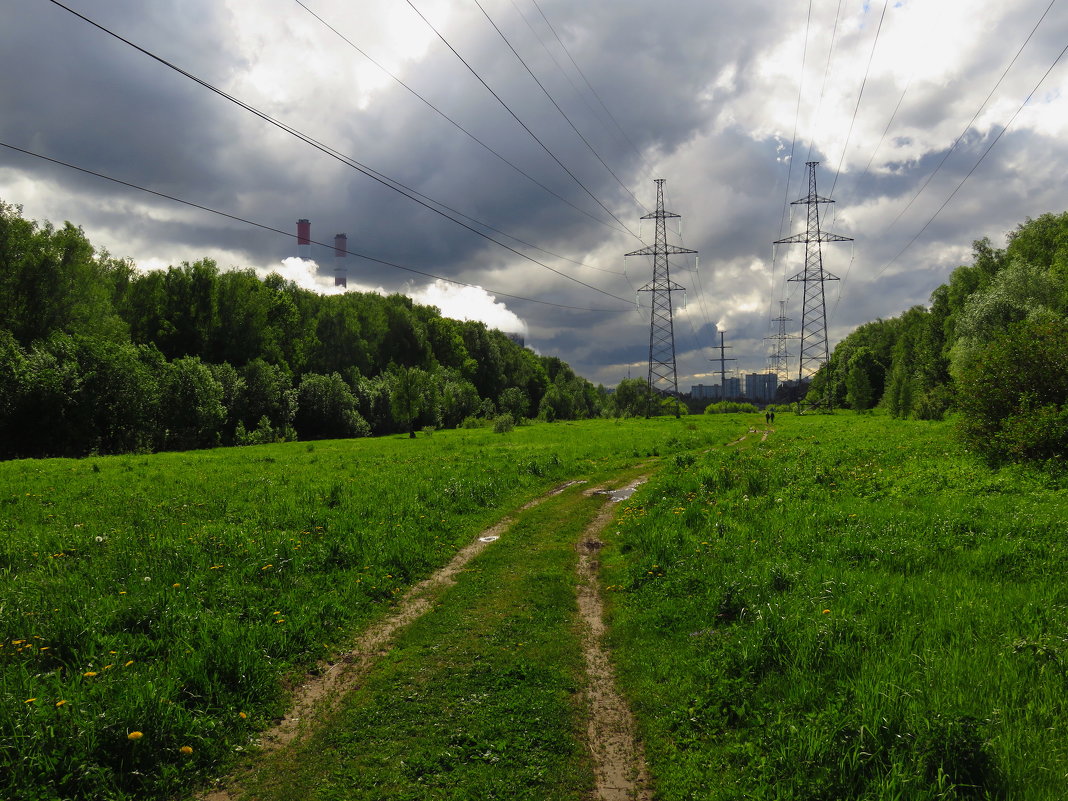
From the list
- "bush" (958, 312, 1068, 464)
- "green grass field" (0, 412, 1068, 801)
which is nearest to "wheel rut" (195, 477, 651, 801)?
"green grass field" (0, 412, 1068, 801)

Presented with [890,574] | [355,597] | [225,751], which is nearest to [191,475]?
[355,597]

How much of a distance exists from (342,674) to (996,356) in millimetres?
23112

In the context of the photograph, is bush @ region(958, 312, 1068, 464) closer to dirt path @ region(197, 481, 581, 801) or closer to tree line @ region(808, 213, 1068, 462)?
tree line @ region(808, 213, 1068, 462)

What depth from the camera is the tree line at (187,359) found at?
43500 millimetres

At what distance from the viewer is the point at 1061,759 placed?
4246 mm

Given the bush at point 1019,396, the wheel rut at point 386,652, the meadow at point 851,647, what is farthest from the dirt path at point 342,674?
the bush at point 1019,396

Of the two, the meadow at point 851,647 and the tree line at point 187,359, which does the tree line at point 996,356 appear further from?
the tree line at point 187,359

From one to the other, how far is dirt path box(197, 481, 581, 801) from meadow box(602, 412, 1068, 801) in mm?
3439

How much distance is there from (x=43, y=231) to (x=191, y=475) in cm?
4884

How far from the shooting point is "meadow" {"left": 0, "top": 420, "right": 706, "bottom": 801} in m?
4.93

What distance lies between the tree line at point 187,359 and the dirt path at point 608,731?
5242cm

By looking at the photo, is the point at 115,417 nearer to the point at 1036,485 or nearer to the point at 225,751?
the point at 225,751

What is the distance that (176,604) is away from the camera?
764cm

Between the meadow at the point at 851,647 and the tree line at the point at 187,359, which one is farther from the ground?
the tree line at the point at 187,359
